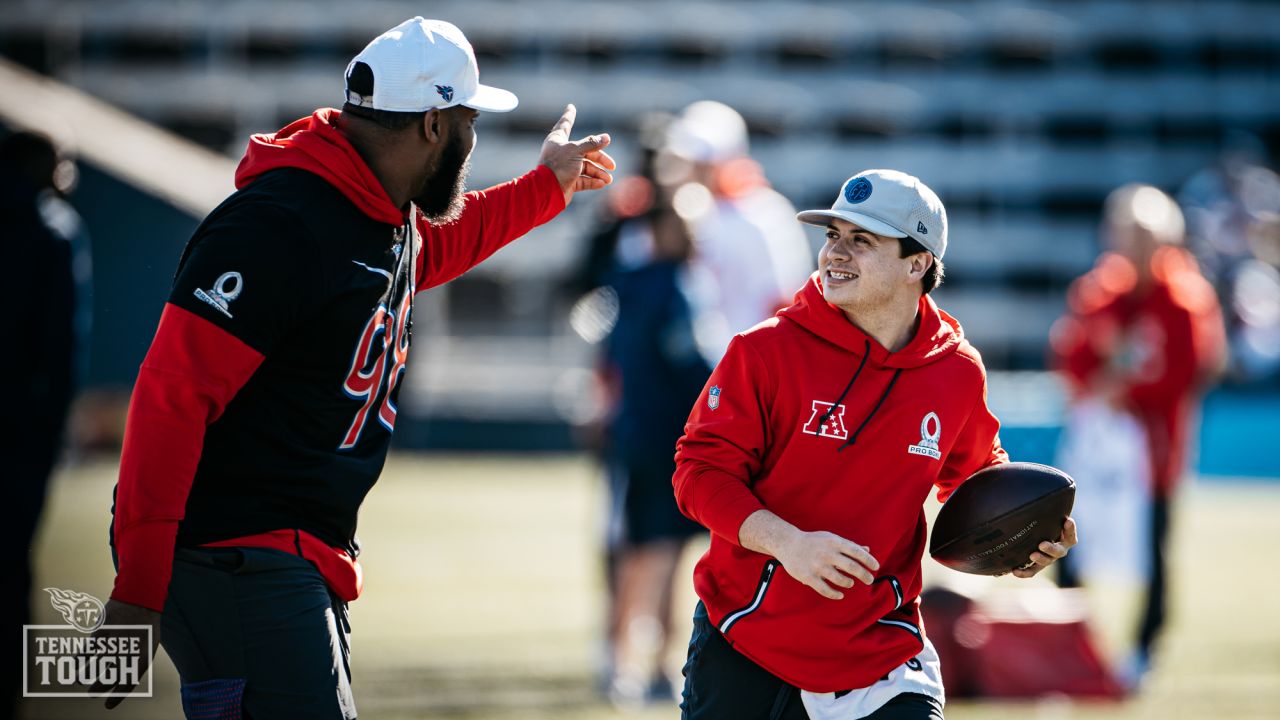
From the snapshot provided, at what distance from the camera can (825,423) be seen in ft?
11.9

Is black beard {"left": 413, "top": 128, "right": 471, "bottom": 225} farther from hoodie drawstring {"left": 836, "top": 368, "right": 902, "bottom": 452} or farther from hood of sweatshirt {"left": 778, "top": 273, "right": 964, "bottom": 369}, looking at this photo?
hoodie drawstring {"left": 836, "top": 368, "right": 902, "bottom": 452}

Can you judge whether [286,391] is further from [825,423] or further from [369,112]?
[825,423]

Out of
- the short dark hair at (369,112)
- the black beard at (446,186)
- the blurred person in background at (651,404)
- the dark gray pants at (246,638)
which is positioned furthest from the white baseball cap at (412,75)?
the blurred person in background at (651,404)

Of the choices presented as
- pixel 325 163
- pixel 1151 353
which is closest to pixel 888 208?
pixel 325 163

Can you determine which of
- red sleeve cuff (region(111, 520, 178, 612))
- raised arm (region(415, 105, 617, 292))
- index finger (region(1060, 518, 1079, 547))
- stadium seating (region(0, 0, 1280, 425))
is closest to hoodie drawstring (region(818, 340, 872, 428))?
index finger (region(1060, 518, 1079, 547))

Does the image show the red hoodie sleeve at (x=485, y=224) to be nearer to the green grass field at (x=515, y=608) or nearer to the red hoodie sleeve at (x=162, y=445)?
the red hoodie sleeve at (x=162, y=445)

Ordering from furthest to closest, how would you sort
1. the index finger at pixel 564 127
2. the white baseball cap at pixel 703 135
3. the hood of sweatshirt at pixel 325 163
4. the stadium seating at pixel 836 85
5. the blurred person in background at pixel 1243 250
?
the stadium seating at pixel 836 85 → the blurred person in background at pixel 1243 250 → the white baseball cap at pixel 703 135 → the index finger at pixel 564 127 → the hood of sweatshirt at pixel 325 163

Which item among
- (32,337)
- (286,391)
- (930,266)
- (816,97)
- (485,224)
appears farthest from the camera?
(816,97)

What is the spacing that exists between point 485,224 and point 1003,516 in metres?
1.61

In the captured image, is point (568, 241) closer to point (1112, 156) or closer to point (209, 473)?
point (1112, 156)

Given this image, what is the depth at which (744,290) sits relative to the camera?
25.3 ft

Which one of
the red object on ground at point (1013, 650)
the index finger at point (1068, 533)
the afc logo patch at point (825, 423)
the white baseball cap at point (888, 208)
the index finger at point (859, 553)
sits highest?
the white baseball cap at point (888, 208)

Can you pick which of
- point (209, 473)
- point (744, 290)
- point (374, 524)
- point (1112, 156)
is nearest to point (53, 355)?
point (209, 473)

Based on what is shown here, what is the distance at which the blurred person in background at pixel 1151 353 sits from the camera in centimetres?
846
